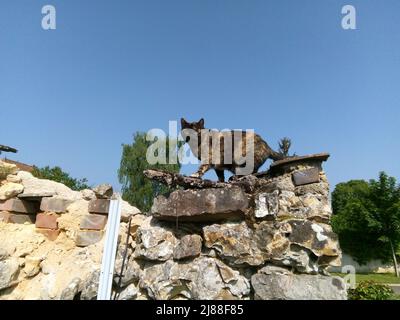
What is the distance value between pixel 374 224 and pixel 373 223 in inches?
3.1

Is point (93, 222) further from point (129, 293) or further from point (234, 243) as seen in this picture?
point (234, 243)

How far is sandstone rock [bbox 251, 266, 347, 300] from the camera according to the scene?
2039mm

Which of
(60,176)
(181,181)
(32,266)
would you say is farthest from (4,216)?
(60,176)

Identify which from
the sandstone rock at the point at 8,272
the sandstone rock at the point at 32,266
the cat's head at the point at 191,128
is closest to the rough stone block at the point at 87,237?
the sandstone rock at the point at 32,266

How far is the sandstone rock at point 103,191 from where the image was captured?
3.20 metres

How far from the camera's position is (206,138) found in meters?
2.96

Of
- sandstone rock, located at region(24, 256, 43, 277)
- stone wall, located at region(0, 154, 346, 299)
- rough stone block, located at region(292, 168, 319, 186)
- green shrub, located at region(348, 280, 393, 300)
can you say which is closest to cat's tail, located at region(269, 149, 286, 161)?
stone wall, located at region(0, 154, 346, 299)

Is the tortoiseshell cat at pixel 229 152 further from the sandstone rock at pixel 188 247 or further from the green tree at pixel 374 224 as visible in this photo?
the green tree at pixel 374 224

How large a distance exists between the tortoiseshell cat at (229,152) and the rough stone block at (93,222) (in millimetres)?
1218

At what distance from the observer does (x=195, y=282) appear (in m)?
2.29

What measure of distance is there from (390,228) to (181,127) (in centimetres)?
1967
